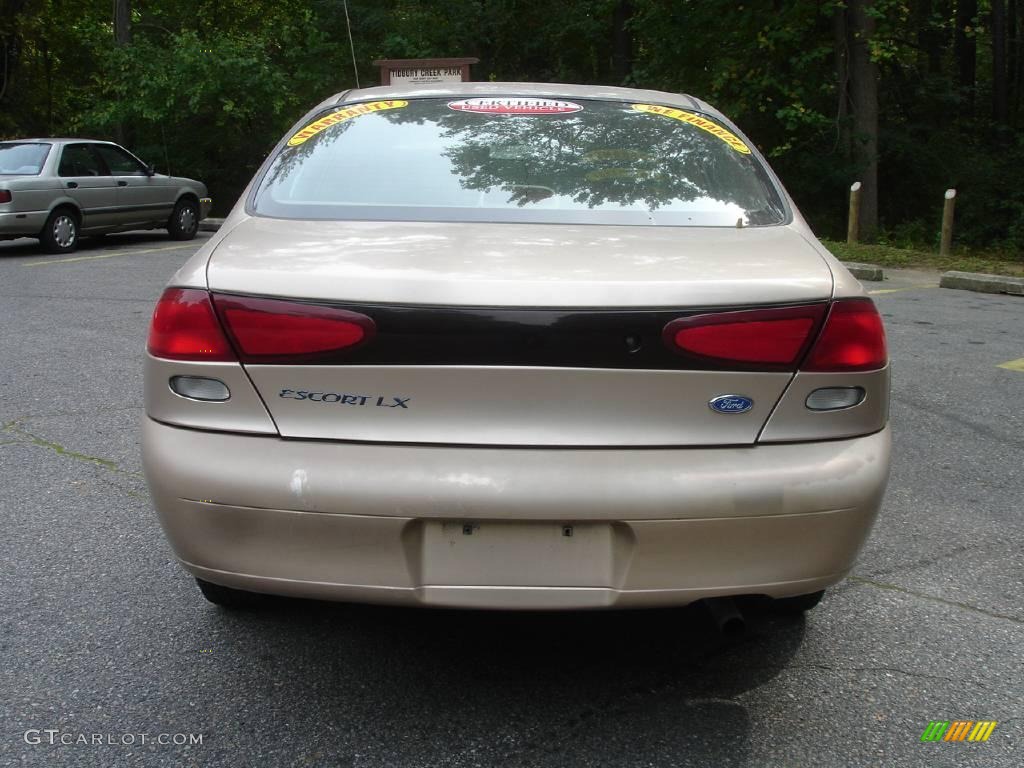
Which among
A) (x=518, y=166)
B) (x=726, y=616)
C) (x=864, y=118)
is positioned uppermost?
(x=518, y=166)

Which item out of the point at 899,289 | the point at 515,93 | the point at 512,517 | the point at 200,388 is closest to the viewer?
the point at 512,517

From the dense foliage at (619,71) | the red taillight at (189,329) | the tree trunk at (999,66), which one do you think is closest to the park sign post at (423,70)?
the dense foliage at (619,71)

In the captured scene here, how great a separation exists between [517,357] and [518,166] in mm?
989

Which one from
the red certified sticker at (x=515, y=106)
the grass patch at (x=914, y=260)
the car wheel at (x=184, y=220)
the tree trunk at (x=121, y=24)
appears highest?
the tree trunk at (x=121, y=24)

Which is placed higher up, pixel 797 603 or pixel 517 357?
pixel 517 357

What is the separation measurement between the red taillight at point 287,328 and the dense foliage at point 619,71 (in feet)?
53.6

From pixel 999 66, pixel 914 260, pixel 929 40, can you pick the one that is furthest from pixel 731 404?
pixel 929 40

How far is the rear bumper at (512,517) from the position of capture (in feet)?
7.41

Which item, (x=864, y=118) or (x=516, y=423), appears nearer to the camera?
(x=516, y=423)

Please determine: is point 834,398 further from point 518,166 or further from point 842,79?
point 842,79

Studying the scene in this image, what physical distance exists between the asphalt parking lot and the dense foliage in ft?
50.2

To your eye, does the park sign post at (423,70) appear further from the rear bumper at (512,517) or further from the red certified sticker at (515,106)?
the rear bumper at (512,517)

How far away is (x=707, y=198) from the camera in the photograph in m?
2.98

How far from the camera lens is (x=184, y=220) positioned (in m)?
16.5
